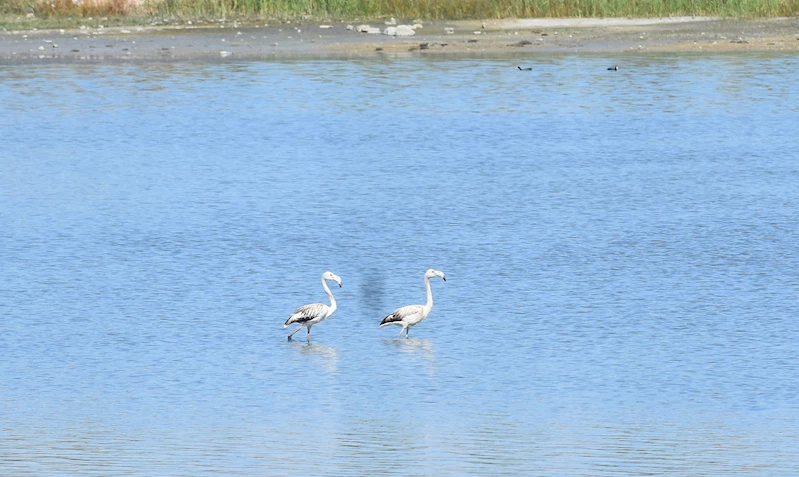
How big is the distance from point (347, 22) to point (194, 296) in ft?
83.3

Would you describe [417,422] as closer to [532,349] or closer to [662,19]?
[532,349]

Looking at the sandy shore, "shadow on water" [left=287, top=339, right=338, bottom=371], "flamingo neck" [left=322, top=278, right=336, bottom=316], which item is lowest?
Result: "shadow on water" [left=287, top=339, right=338, bottom=371]

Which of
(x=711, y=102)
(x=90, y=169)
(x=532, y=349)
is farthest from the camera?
(x=711, y=102)

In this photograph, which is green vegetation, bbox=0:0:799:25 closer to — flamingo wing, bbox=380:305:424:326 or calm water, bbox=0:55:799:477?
calm water, bbox=0:55:799:477

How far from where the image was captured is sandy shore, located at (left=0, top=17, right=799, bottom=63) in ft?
122

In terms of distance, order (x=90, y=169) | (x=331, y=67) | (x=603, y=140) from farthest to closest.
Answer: (x=331, y=67) → (x=603, y=140) → (x=90, y=169)

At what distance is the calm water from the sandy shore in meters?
4.25

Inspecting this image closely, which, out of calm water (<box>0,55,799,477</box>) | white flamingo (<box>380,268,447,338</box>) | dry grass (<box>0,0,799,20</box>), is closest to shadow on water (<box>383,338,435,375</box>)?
calm water (<box>0,55,799,477</box>)

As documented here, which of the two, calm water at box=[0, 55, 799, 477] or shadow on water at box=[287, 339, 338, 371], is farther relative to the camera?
shadow on water at box=[287, 339, 338, 371]

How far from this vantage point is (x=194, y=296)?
54.5 ft

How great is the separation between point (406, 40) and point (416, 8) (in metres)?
3.39

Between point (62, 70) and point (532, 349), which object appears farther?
point (62, 70)

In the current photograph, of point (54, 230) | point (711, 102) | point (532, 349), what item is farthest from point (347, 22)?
point (532, 349)

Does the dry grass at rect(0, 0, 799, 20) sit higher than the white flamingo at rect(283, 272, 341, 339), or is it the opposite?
the dry grass at rect(0, 0, 799, 20)
